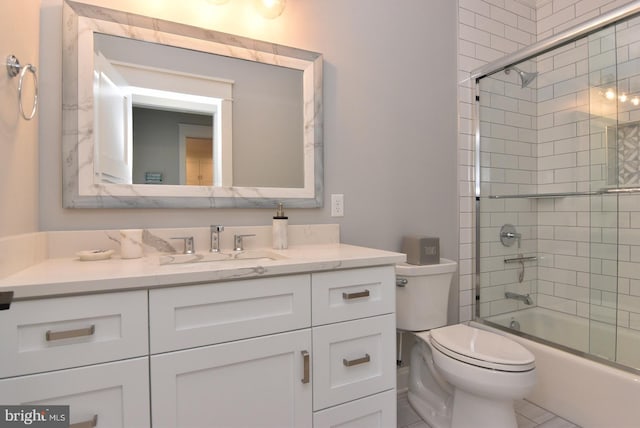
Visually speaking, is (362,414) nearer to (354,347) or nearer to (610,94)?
(354,347)

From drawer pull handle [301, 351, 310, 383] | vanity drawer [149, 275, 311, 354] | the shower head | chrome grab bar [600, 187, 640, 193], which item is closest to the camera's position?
vanity drawer [149, 275, 311, 354]

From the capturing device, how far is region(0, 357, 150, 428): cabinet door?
0.80 m

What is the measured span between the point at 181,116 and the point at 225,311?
0.92 metres

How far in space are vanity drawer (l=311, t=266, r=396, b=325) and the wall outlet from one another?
56 cm

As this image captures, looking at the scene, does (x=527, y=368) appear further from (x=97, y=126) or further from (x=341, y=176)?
(x=97, y=126)

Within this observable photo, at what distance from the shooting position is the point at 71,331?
838 mm

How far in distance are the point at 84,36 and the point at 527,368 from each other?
215cm

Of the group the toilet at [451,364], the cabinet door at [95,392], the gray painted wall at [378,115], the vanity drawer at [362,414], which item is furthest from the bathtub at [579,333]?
the cabinet door at [95,392]

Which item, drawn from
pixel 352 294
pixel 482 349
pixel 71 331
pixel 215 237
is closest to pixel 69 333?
pixel 71 331

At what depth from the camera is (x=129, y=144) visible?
54.5 inches

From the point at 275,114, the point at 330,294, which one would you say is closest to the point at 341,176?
the point at 275,114

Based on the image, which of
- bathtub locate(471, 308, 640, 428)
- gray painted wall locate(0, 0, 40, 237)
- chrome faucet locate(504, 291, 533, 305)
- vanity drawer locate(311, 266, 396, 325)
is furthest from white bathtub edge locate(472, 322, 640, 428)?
gray painted wall locate(0, 0, 40, 237)

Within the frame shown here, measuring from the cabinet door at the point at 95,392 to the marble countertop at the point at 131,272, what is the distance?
0.67 ft

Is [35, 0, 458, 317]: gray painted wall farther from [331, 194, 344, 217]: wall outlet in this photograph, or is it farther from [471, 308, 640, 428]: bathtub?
[471, 308, 640, 428]: bathtub
